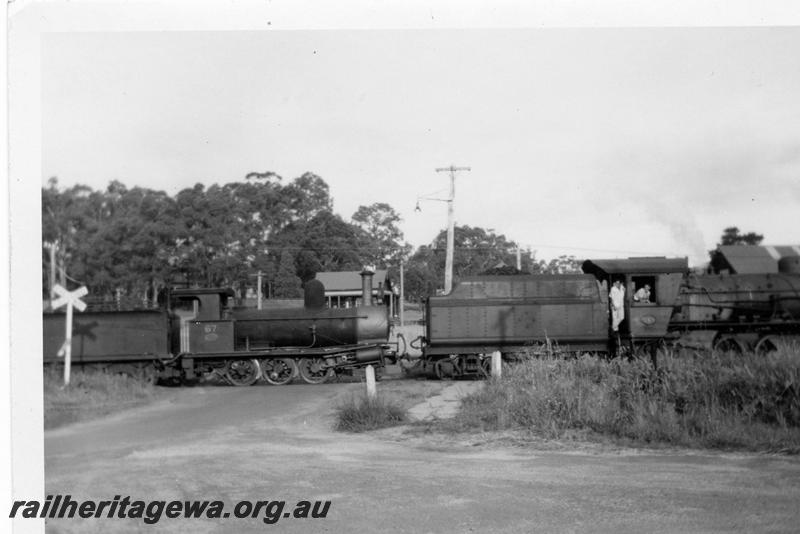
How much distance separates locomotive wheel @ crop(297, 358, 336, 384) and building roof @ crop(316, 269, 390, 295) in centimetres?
200

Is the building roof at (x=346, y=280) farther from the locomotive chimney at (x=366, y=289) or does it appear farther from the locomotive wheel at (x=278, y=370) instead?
the locomotive wheel at (x=278, y=370)

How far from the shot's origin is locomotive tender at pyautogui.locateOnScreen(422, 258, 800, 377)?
15242 mm

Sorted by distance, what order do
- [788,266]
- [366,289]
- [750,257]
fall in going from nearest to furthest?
[750,257] → [788,266] → [366,289]

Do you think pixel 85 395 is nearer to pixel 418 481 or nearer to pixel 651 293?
pixel 418 481

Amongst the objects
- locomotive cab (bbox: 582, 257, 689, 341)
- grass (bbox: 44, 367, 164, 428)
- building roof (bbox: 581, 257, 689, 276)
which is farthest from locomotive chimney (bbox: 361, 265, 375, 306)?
grass (bbox: 44, 367, 164, 428)

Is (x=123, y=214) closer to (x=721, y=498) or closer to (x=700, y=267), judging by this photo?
(x=721, y=498)

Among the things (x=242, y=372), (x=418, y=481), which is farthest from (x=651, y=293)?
(x=418, y=481)

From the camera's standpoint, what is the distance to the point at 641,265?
1557cm

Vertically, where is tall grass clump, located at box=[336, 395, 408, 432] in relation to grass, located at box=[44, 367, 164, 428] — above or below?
below

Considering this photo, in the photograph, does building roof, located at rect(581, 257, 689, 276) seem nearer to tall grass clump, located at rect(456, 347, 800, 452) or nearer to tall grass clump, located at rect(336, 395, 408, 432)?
tall grass clump, located at rect(456, 347, 800, 452)

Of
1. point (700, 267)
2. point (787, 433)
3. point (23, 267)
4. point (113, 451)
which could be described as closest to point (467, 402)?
point (787, 433)

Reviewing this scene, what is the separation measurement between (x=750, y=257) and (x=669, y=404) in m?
5.75

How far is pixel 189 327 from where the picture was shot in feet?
46.3

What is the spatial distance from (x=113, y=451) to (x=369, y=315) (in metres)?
8.88
